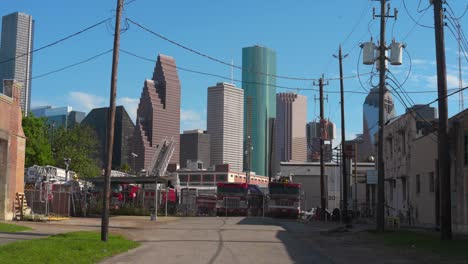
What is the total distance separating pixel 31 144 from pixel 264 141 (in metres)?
99.0

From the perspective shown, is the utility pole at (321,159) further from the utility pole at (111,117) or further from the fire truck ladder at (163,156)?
the utility pole at (111,117)

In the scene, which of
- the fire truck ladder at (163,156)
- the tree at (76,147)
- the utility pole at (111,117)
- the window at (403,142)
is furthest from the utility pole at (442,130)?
the tree at (76,147)

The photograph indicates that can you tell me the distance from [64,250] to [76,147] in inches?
2827

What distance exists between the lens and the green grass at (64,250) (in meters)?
14.1

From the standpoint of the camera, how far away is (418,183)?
37.4 meters

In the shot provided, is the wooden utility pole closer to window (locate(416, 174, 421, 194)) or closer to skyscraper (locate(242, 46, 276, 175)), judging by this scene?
window (locate(416, 174, 421, 194))

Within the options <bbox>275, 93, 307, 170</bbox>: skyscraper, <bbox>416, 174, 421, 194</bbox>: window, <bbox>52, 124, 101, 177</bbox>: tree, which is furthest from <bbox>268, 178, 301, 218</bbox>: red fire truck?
<bbox>275, 93, 307, 170</bbox>: skyscraper

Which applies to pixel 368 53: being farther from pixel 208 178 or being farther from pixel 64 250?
pixel 208 178

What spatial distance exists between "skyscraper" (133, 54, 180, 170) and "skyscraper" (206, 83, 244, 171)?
25.4ft

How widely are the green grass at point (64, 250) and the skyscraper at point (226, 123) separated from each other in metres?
84.5

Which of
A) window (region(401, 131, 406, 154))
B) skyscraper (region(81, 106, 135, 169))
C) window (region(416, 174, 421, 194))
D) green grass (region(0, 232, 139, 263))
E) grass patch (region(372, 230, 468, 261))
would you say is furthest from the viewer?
skyscraper (region(81, 106, 135, 169))

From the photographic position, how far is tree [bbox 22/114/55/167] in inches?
2741

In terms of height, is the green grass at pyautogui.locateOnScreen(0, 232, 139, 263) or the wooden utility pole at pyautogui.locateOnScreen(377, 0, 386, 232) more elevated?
the wooden utility pole at pyautogui.locateOnScreen(377, 0, 386, 232)

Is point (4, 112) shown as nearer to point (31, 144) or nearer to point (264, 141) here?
point (31, 144)
